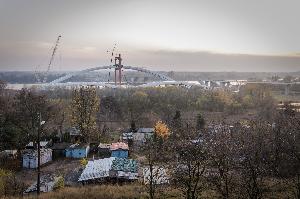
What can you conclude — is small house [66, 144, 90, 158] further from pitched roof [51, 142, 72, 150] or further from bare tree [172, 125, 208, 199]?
bare tree [172, 125, 208, 199]

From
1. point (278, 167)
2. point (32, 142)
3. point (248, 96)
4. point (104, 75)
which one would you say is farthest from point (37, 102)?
point (104, 75)

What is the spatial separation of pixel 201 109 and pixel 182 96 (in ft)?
12.8

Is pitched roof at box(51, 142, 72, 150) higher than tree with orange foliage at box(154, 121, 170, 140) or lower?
lower

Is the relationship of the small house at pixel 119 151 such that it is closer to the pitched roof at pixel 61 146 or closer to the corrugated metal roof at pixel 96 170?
the pitched roof at pixel 61 146

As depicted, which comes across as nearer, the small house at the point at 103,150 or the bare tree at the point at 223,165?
the bare tree at the point at 223,165

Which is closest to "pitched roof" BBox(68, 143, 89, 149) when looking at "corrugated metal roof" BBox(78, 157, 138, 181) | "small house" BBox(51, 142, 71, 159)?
"small house" BBox(51, 142, 71, 159)

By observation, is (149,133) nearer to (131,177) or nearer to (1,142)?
(1,142)

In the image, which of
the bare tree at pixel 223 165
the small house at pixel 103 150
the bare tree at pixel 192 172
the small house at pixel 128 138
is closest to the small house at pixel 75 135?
the small house at pixel 128 138

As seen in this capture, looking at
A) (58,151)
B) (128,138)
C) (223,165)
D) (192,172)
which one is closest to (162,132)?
(128,138)

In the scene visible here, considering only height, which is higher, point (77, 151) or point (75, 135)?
point (75, 135)

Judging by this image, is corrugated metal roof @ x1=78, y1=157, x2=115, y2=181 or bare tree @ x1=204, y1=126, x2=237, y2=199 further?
corrugated metal roof @ x1=78, y1=157, x2=115, y2=181

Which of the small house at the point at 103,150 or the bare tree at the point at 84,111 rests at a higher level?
the bare tree at the point at 84,111

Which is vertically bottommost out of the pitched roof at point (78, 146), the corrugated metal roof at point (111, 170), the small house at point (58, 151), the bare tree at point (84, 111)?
the small house at point (58, 151)

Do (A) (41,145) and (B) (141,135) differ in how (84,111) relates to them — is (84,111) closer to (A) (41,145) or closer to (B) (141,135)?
(A) (41,145)
